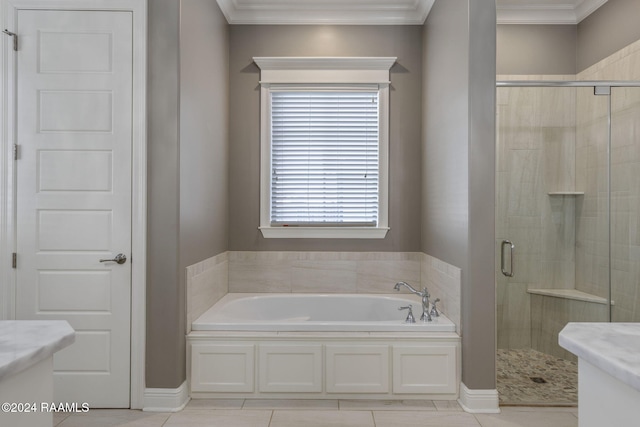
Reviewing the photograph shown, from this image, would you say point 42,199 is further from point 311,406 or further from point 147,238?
point 311,406

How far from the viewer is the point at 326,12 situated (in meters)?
3.72

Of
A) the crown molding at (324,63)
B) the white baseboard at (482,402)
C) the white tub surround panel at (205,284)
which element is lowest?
the white baseboard at (482,402)

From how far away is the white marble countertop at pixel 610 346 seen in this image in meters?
0.89

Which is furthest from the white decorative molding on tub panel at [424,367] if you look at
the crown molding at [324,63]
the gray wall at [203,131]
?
the crown molding at [324,63]

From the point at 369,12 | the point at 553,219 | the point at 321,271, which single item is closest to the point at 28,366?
the point at 321,271

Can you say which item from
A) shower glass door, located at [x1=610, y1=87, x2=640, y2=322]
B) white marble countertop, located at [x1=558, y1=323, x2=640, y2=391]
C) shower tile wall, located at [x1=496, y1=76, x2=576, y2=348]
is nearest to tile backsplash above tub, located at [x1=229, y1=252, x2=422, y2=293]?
shower tile wall, located at [x1=496, y1=76, x2=576, y2=348]

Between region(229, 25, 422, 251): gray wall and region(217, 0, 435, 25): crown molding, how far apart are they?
0.06 metres

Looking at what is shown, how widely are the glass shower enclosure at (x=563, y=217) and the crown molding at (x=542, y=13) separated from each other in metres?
1.13

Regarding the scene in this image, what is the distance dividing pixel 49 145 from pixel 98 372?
1.43 metres

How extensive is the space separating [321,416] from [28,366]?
1973 millimetres

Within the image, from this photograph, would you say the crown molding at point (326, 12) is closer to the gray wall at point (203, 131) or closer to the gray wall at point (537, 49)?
the gray wall at point (203, 131)

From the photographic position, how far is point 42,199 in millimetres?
2684

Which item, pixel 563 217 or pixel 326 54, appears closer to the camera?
pixel 563 217

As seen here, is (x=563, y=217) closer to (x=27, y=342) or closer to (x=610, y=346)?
(x=610, y=346)
